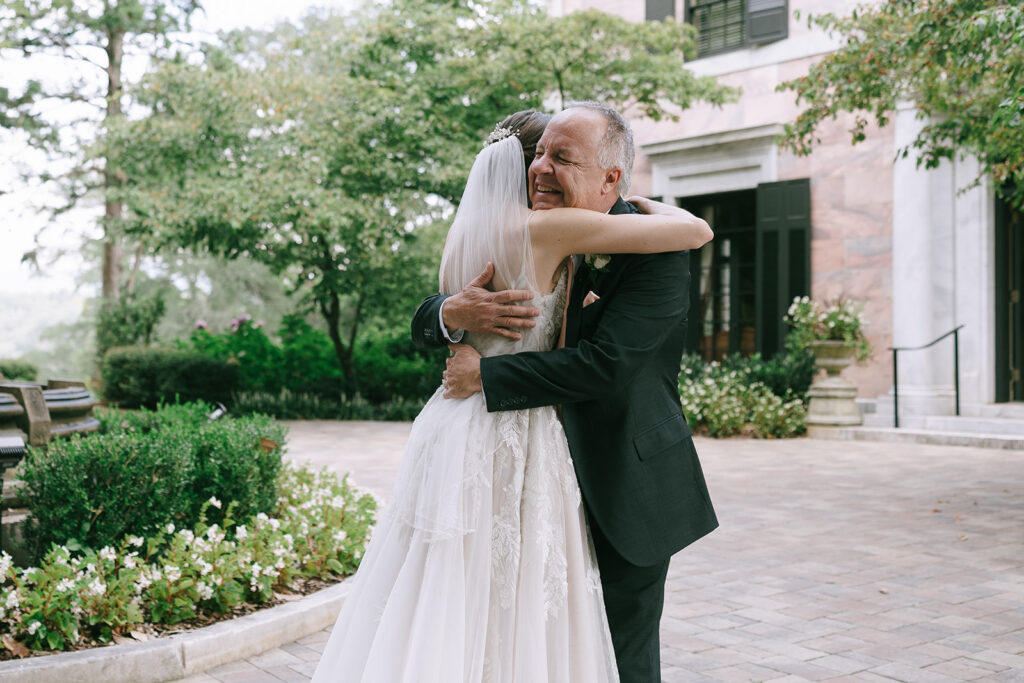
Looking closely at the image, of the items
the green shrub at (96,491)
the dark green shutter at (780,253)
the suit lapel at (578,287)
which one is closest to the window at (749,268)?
the dark green shutter at (780,253)

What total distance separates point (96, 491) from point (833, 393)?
10322 mm

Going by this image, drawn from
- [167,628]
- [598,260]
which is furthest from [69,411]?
[598,260]

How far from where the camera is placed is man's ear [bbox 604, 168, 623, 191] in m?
2.36

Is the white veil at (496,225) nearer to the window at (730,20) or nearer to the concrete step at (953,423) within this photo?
the concrete step at (953,423)

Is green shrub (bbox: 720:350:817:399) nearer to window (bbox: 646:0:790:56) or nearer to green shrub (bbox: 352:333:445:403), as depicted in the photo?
window (bbox: 646:0:790:56)

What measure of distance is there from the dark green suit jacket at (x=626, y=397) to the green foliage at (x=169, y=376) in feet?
47.4

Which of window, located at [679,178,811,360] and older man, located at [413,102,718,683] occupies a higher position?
window, located at [679,178,811,360]

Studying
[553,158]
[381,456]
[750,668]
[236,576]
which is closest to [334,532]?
[236,576]

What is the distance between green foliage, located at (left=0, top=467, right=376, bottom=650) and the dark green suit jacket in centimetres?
214

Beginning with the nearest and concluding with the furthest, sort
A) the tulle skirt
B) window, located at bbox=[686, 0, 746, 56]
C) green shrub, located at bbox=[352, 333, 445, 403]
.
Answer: the tulle skirt < window, located at bbox=[686, 0, 746, 56] < green shrub, located at bbox=[352, 333, 445, 403]

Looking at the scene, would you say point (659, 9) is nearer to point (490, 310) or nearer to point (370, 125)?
point (370, 125)

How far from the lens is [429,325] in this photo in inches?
96.3

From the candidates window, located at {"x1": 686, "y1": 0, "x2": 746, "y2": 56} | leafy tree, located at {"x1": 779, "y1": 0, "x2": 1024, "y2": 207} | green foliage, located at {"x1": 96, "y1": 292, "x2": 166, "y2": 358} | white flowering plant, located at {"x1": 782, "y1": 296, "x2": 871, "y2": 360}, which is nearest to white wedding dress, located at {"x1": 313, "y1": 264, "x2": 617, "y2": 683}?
leafy tree, located at {"x1": 779, "y1": 0, "x2": 1024, "y2": 207}

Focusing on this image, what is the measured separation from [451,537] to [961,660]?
2.65 metres
